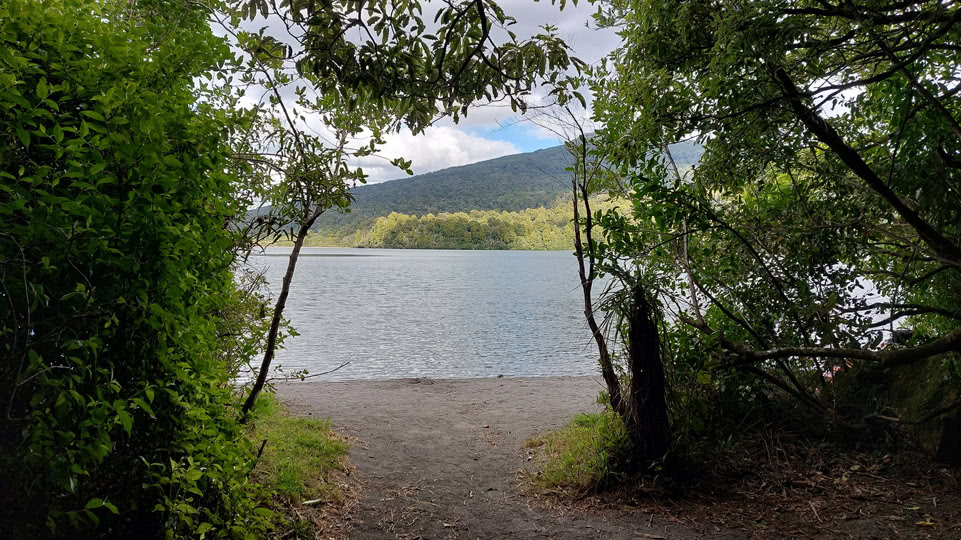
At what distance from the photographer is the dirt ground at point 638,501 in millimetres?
4348

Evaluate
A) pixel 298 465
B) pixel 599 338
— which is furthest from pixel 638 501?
pixel 298 465

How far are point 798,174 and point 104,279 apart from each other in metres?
5.78

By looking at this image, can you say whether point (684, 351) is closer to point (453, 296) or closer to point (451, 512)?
point (451, 512)

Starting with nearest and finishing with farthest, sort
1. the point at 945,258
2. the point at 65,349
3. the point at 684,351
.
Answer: the point at 65,349 < the point at 945,258 < the point at 684,351

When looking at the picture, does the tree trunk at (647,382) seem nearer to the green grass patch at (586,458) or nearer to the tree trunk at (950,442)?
the green grass patch at (586,458)

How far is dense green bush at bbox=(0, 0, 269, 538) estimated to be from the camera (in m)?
1.89

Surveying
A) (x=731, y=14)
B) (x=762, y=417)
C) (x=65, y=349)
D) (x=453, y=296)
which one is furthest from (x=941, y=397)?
(x=453, y=296)

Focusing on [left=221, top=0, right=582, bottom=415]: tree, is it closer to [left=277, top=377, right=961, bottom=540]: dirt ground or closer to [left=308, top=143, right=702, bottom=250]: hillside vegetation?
[left=277, top=377, right=961, bottom=540]: dirt ground

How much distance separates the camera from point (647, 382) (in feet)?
16.8

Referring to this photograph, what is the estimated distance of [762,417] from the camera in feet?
19.5

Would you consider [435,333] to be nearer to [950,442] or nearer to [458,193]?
[950,442]

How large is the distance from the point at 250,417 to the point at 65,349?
3.10m

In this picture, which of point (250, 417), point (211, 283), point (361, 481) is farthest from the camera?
point (361, 481)

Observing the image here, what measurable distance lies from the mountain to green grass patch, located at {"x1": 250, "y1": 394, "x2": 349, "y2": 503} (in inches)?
3514
